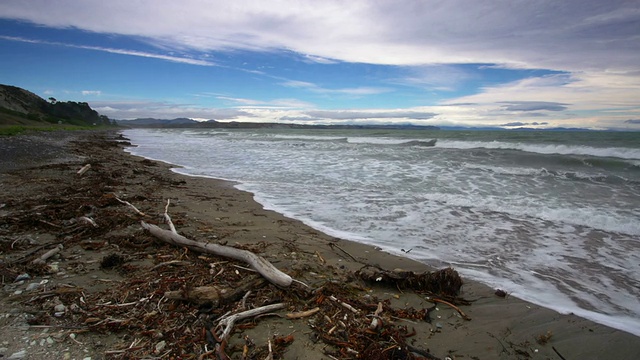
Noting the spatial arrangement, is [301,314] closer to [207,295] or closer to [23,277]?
[207,295]

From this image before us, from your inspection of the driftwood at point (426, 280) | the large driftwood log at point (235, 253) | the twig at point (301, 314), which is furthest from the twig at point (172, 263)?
the driftwood at point (426, 280)

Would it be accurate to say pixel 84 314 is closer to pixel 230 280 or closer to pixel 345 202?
pixel 230 280

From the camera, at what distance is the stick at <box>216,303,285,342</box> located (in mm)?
2502

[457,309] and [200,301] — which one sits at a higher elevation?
[200,301]

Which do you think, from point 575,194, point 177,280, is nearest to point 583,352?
point 177,280

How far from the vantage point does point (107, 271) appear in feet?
11.6

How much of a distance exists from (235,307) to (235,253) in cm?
92

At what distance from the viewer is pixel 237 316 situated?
268 cm

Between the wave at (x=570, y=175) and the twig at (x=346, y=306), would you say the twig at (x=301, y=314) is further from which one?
the wave at (x=570, y=175)

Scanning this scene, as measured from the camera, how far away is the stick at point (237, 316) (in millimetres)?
2502

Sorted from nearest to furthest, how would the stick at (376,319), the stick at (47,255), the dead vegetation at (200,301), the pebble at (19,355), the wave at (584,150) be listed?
the pebble at (19,355) → the dead vegetation at (200,301) → the stick at (376,319) → the stick at (47,255) → the wave at (584,150)

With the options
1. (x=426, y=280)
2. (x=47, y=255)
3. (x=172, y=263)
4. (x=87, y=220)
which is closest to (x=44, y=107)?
(x=87, y=220)

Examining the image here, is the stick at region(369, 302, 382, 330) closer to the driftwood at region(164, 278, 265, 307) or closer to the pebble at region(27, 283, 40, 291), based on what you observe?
the driftwood at region(164, 278, 265, 307)

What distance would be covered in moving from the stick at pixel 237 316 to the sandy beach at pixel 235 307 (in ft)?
0.19
